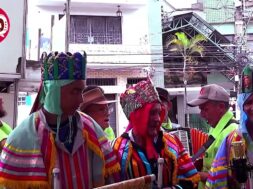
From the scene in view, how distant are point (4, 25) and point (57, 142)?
334 centimetres

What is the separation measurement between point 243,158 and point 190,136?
1299 mm

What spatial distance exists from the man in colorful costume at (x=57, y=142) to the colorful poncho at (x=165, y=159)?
348 millimetres

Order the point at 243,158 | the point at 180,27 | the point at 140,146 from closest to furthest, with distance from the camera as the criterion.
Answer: the point at 243,158, the point at 140,146, the point at 180,27

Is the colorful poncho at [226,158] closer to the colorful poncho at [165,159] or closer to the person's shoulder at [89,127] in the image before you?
the colorful poncho at [165,159]

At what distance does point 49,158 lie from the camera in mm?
2529

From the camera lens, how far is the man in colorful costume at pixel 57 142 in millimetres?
2486

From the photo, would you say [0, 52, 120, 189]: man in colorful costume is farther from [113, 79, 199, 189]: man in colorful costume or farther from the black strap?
the black strap

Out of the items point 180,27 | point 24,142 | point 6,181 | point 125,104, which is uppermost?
point 180,27

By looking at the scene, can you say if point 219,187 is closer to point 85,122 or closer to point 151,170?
point 151,170

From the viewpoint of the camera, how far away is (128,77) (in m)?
21.9

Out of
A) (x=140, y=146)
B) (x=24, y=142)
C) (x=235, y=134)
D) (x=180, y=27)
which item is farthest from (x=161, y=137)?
(x=180, y=27)

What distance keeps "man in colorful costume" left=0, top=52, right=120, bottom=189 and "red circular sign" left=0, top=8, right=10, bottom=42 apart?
3026 mm

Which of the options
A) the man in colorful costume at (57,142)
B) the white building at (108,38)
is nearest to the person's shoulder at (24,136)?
the man in colorful costume at (57,142)

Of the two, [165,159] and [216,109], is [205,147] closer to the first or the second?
[216,109]
